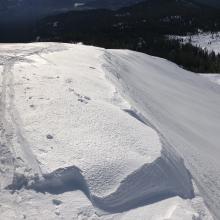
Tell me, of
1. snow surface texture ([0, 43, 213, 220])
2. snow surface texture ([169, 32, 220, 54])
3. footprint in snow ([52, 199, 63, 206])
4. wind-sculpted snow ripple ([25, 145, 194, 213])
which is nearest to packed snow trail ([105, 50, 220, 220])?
snow surface texture ([0, 43, 213, 220])

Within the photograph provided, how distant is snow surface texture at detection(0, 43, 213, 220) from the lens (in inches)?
224

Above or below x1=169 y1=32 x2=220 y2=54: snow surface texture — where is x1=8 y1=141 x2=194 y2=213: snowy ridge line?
above

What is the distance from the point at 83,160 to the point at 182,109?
615 centimetres

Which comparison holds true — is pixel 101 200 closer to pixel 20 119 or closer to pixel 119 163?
pixel 119 163

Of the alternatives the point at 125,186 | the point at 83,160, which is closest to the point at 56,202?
the point at 83,160

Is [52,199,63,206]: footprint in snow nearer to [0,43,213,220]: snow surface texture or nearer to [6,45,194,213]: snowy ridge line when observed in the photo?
[0,43,213,220]: snow surface texture

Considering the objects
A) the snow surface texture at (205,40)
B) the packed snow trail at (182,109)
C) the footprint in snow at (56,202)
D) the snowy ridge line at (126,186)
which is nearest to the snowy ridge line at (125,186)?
the snowy ridge line at (126,186)

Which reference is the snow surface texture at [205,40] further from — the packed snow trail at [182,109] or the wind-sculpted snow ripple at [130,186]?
the wind-sculpted snow ripple at [130,186]

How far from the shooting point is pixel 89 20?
484ft

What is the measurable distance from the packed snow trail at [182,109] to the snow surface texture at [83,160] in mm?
542

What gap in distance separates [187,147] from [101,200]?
3381mm

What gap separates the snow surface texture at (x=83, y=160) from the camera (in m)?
5.70

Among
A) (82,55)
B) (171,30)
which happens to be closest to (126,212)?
(82,55)

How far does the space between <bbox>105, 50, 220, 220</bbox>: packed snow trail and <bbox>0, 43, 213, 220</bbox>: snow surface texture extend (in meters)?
0.54
